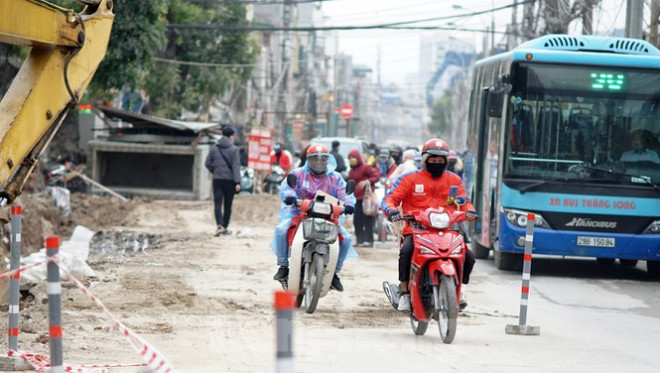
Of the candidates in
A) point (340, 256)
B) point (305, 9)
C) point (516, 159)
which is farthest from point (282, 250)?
point (305, 9)

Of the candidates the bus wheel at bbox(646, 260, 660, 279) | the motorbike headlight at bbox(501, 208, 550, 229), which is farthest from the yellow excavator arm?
the bus wheel at bbox(646, 260, 660, 279)

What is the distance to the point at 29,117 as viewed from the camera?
9.39 m

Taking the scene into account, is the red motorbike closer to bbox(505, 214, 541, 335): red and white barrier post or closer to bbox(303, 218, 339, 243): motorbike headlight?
bbox(505, 214, 541, 335): red and white barrier post

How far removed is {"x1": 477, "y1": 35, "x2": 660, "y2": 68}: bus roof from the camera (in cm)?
1714

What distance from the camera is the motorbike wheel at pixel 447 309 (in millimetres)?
10031

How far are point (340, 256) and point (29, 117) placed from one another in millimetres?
4318

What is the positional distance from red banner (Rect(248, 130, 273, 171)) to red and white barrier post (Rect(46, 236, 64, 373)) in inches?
1104

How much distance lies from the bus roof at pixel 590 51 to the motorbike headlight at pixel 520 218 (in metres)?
2.18

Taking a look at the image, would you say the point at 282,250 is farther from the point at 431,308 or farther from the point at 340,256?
the point at 431,308

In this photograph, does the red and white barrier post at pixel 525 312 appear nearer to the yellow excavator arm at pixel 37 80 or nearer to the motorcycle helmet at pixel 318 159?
the motorcycle helmet at pixel 318 159

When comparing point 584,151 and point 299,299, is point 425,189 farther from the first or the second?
point 584,151

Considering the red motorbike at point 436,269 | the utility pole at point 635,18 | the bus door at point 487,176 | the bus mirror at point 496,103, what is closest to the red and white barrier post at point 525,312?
the red motorbike at point 436,269

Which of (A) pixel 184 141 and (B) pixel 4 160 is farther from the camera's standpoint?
(A) pixel 184 141

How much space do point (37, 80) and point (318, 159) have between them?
3942mm
